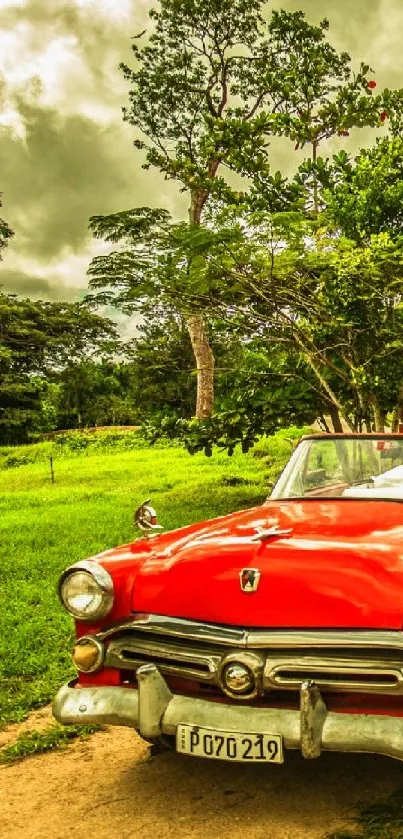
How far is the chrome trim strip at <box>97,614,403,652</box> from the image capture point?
2.72 m

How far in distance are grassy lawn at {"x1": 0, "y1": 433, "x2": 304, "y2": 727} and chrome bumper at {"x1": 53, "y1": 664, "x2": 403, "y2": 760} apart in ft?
5.55

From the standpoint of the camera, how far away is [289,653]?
9.26 ft

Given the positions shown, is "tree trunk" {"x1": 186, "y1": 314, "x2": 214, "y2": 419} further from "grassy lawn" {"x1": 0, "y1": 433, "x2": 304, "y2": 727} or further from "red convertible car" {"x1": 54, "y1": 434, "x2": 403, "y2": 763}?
"red convertible car" {"x1": 54, "y1": 434, "x2": 403, "y2": 763}

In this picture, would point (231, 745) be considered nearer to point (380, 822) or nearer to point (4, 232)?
point (380, 822)

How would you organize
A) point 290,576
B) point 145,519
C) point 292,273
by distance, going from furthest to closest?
point 292,273
point 145,519
point 290,576

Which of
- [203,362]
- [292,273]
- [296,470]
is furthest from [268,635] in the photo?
[203,362]

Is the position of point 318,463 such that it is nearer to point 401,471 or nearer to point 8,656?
point 401,471

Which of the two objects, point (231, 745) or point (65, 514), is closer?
point (231, 745)

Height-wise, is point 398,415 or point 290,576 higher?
point 398,415

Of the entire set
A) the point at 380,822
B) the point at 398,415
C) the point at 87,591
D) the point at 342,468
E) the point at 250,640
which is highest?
the point at 398,415

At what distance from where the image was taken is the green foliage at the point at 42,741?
3.98 meters

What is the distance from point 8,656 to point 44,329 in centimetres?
3367

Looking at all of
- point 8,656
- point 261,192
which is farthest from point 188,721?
point 261,192

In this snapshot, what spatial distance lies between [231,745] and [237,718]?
0.09m
